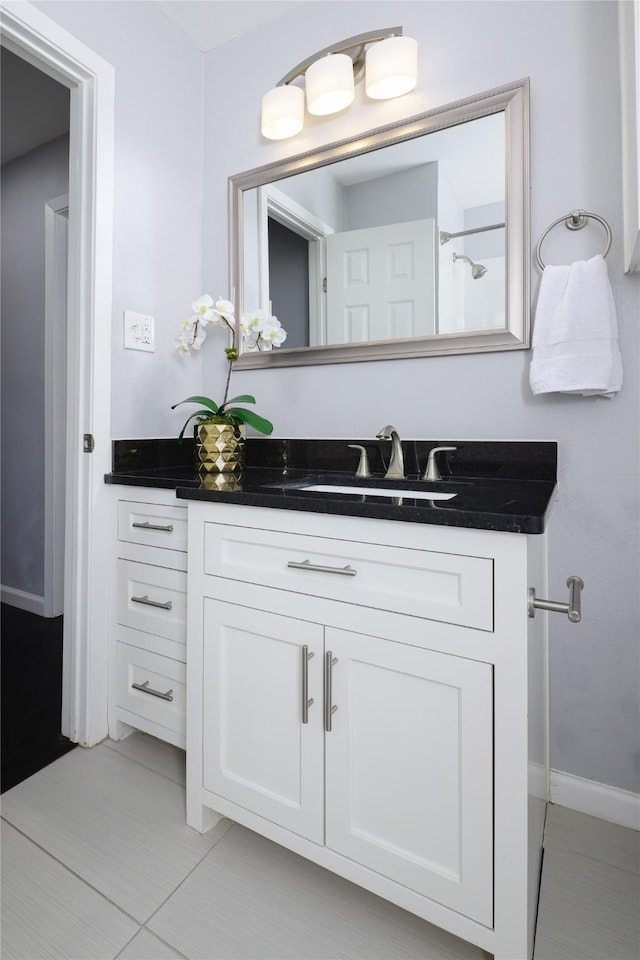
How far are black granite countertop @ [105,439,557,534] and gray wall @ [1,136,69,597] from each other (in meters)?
1.35

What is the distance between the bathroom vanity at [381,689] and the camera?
2.92 feet

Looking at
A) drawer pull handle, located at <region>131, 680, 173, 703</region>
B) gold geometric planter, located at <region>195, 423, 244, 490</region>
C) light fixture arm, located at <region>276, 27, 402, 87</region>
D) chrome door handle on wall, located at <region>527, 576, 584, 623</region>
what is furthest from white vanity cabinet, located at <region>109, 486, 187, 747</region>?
light fixture arm, located at <region>276, 27, 402, 87</region>

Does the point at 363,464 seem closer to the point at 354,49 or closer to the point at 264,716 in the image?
the point at 264,716

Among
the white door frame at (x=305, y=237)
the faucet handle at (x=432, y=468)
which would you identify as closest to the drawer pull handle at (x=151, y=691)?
the faucet handle at (x=432, y=468)

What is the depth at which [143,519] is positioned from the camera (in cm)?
159

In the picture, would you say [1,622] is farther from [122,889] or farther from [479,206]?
[479,206]

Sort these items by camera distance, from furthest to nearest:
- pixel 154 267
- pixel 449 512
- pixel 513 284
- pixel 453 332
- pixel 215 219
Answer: pixel 215 219 → pixel 154 267 → pixel 453 332 → pixel 513 284 → pixel 449 512

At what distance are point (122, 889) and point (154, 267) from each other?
5.97ft

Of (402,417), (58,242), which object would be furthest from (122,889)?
(58,242)

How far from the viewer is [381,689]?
1.01m

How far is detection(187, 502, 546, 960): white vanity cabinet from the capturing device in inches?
35.1

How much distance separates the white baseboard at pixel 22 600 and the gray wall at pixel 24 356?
27 millimetres

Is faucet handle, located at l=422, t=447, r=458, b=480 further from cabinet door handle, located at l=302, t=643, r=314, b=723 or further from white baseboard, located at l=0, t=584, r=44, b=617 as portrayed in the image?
white baseboard, located at l=0, t=584, r=44, b=617

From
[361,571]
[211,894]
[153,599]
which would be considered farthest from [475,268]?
[211,894]
